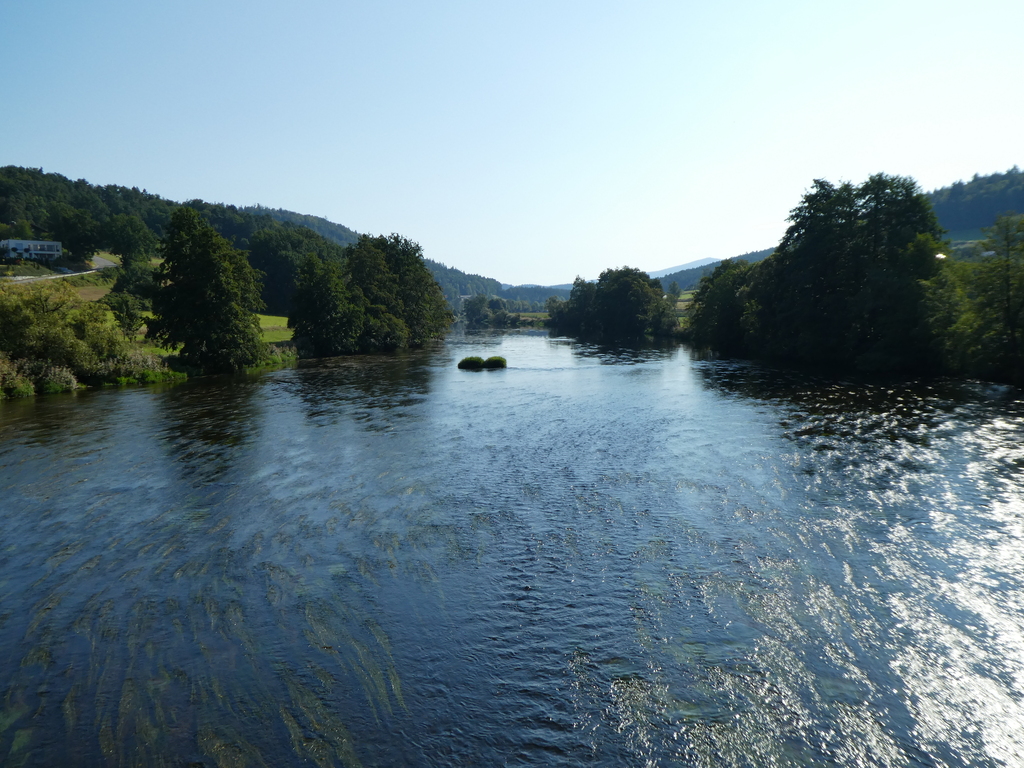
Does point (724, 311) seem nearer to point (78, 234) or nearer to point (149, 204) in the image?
point (78, 234)

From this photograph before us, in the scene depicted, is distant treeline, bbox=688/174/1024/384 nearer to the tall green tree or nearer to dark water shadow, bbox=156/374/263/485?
dark water shadow, bbox=156/374/263/485

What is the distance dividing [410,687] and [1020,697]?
28.2 ft

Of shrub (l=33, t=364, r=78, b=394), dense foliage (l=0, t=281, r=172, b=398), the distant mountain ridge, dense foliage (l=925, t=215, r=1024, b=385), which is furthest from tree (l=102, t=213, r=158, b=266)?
dense foliage (l=925, t=215, r=1024, b=385)

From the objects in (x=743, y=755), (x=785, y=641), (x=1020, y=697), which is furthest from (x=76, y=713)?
(x=1020, y=697)

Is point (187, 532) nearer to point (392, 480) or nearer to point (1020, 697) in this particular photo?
point (392, 480)

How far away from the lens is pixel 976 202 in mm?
154625

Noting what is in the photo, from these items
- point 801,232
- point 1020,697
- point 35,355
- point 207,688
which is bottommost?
point 1020,697

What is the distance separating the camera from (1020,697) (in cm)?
816

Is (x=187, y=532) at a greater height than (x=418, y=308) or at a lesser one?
lesser

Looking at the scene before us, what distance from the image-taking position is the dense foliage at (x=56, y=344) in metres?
36.6

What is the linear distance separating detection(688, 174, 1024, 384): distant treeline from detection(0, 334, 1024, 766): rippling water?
15.4 meters

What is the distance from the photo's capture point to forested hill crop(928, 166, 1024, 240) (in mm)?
146375

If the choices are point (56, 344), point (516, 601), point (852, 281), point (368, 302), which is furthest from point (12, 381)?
point (852, 281)

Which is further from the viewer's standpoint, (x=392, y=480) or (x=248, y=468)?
(x=248, y=468)
